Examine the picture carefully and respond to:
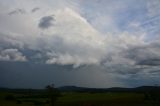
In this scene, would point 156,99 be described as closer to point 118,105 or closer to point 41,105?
point 118,105

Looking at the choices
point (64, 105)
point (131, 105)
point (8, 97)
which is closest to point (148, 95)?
point (131, 105)

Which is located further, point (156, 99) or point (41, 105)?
point (156, 99)

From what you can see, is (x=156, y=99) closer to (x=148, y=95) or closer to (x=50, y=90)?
(x=148, y=95)

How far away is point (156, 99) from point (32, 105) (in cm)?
6029

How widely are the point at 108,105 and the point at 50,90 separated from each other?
72.9ft

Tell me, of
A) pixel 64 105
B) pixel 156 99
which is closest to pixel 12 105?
pixel 64 105

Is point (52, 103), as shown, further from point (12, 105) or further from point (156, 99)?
point (156, 99)

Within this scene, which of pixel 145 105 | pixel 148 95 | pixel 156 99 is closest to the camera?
pixel 145 105

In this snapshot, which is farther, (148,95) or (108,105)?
(148,95)

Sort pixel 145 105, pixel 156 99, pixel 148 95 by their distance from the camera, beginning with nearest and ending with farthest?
pixel 145 105 < pixel 156 99 < pixel 148 95

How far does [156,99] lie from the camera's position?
143875mm

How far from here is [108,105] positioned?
366 feet

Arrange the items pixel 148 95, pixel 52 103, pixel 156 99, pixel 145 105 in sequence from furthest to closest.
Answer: pixel 148 95 < pixel 156 99 < pixel 52 103 < pixel 145 105

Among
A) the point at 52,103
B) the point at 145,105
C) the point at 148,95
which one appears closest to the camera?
the point at 145,105
